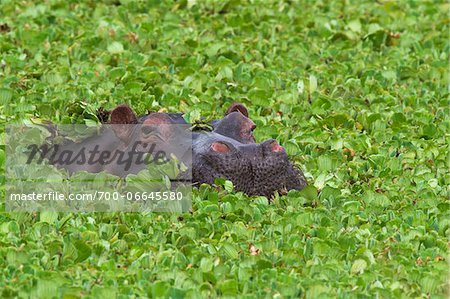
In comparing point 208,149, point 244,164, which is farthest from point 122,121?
point 244,164

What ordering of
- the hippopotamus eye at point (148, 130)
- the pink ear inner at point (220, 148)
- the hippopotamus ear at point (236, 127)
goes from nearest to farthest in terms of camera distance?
Answer: the pink ear inner at point (220, 148) < the hippopotamus eye at point (148, 130) < the hippopotamus ear at point (236, 127)

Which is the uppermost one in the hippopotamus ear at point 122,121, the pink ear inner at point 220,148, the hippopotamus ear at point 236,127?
the hippopotamus ear at point 122,121

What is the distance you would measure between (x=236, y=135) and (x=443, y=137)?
1.78 meters

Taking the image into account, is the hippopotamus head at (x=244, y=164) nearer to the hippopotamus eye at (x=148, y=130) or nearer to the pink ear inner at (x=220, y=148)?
the pink ear inner at (x=220, y=148)

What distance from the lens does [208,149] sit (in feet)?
20.0

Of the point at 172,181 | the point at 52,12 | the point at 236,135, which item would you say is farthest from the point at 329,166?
the point at 52,12

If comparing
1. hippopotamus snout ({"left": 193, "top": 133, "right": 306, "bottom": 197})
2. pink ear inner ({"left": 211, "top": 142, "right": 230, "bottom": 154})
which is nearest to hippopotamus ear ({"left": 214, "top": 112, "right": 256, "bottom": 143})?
hippopotamus snout ({"left": 193, "top": 133, "right": 306, "bottom": 197})

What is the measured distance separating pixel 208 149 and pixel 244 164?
7.7 inches

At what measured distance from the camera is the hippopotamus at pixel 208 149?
20.0ft

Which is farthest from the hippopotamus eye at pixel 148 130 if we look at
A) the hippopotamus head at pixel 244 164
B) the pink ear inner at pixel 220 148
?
the pink ear inner at pixel 220 148

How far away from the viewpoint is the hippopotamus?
20.0 feet

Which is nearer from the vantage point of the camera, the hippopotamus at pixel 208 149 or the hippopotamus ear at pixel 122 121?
the hippopotamus at pixel 208 149

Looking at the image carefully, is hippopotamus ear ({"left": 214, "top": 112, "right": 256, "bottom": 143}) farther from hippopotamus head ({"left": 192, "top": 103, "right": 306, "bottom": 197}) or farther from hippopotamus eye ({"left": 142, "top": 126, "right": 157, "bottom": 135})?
hippopotamus eye ({"left": 142, "top": 126, "right": 157, "bottom": 135})

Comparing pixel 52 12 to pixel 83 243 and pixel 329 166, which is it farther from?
pixel 83 243
